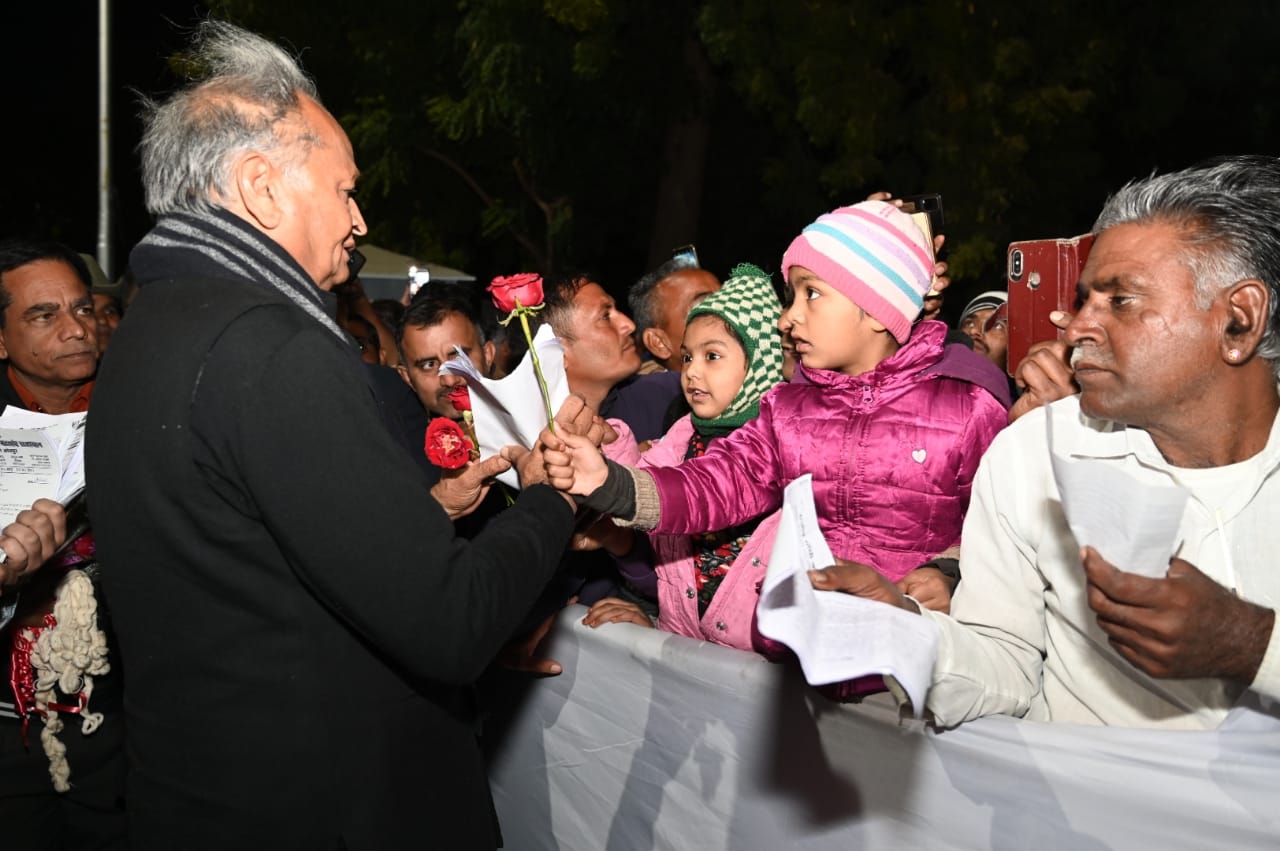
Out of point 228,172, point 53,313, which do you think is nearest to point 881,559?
point 228,172

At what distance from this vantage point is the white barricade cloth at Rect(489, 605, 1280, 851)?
2059mm

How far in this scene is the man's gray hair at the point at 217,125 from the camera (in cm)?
220

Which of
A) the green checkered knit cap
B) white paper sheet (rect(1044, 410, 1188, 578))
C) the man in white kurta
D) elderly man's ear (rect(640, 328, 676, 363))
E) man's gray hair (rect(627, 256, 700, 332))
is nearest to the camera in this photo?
white paper sheet (rect(1044, 410, 1188, 578))

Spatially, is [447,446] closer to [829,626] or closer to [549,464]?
[549,464]

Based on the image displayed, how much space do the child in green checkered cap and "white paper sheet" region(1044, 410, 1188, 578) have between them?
162 cm

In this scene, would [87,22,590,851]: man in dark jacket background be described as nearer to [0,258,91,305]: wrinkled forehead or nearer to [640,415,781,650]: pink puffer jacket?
[640,415,781,650]: pink puffer jacket

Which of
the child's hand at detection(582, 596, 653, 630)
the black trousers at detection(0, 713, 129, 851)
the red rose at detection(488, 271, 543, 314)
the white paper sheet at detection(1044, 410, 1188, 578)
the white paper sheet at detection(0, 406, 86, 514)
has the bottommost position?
the black trousers at detection(0, 713, 129, 851)

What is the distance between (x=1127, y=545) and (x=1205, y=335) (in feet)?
2.31

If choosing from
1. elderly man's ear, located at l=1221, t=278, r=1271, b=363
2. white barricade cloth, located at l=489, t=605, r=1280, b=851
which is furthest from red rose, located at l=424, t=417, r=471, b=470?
elderly man's ear, located at l=1221, t=278, r=1271, b=363

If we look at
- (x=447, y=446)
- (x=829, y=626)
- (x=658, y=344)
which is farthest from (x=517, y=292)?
(x=658, y=344)

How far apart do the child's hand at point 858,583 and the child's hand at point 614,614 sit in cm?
130

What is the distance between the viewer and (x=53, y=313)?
3.82 metres

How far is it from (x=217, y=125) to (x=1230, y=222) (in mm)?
2041

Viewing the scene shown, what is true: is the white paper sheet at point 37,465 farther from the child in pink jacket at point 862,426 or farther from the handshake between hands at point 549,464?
the child in pink jacket at point 862,426
